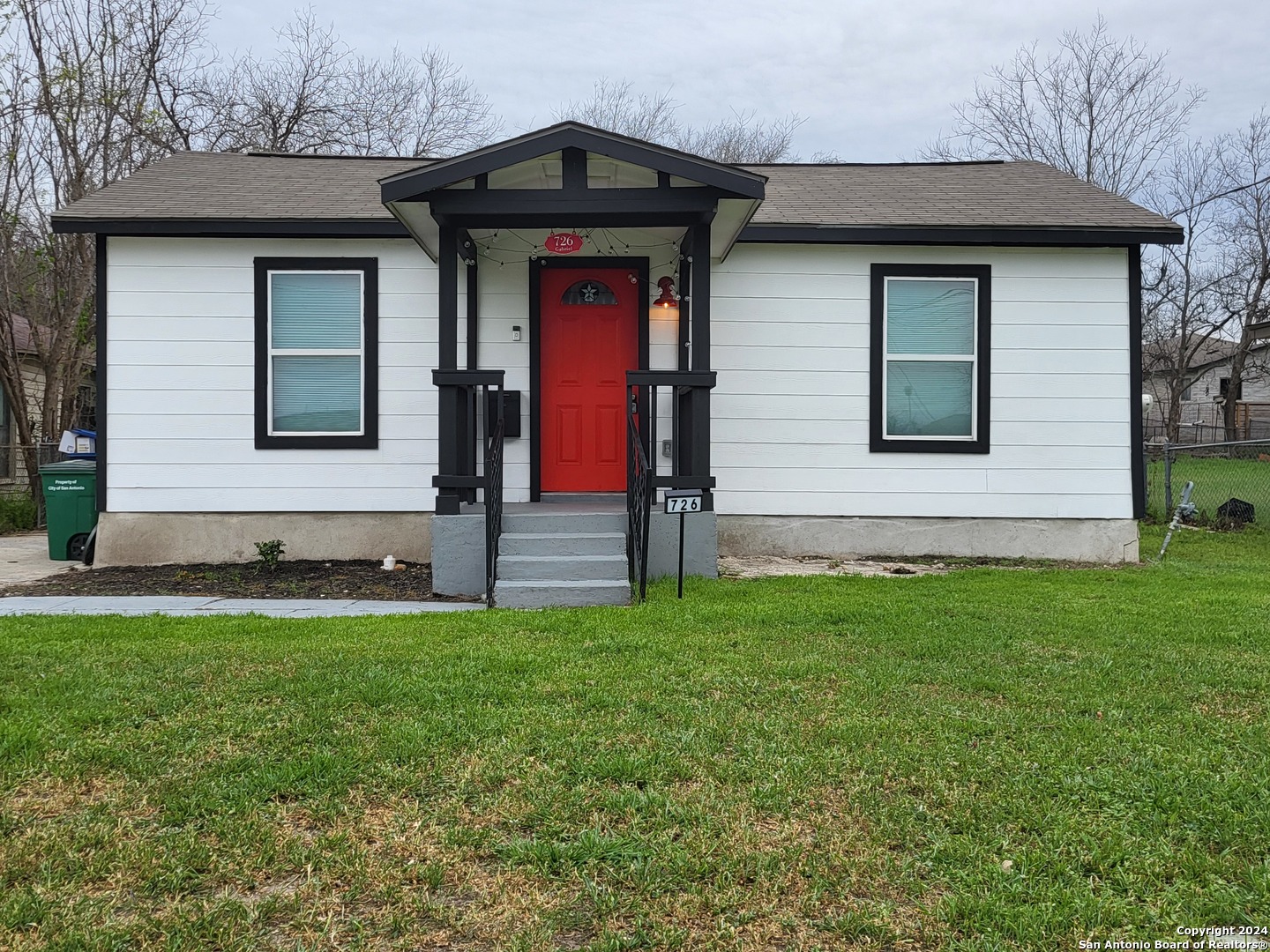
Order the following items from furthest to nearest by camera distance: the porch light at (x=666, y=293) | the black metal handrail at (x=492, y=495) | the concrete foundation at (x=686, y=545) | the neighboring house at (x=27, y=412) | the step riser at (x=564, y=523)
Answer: the neighboring house at (x=27, y=412) → the porch light at (x=666, y=293) → the step riser at (x=564, y=523) → the concrete foundation at (x=686, y=545) → the black metal handrail at (x=492, y=495)

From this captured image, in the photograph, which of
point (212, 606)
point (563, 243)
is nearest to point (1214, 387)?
point (563, 243)

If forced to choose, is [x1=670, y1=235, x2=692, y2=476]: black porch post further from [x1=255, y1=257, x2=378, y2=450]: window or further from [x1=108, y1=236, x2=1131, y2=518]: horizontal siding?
[x1=255, y1=257, x2=378, y2=450]: window

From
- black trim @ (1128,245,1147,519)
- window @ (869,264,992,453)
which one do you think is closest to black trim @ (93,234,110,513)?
window @ (869,264,992,453)

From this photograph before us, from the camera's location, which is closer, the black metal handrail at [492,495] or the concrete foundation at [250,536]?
the black metal handrail at [492,495]

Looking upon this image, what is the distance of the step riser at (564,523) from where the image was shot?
6484 mm

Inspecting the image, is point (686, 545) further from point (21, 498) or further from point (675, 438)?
point (21, 498)

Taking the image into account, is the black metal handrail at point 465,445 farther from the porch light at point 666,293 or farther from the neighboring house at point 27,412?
the neighboring house at point 27,412

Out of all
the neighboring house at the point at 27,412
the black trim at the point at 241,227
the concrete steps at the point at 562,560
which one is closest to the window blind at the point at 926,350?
the concrete steps at the point at 562,560

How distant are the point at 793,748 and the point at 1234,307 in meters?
28.5

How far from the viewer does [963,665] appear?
3.91 m

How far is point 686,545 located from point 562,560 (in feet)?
3.08

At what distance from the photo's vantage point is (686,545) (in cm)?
633

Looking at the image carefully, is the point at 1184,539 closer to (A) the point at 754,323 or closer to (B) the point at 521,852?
(A) the point at 754,323

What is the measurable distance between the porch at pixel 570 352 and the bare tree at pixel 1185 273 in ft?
68.9
